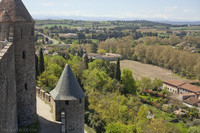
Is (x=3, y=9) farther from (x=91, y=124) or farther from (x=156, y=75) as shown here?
(x=156, y=75)

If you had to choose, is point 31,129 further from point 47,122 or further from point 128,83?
point 128,83

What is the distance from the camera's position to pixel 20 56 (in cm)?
1650

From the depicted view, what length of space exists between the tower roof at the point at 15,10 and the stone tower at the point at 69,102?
5.77 meters

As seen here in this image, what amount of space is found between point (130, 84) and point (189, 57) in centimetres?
4771

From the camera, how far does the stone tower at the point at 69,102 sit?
61.9ft

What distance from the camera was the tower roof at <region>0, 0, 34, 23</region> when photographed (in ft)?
51.8

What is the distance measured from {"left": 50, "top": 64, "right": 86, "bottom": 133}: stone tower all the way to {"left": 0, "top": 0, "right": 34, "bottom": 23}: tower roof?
18.9ft

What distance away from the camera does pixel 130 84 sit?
55.5 meters

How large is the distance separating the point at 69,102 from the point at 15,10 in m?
8.41

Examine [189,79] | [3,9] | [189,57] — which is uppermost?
[3,9]

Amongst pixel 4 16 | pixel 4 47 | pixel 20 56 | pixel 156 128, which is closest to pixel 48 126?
pixel 20 56

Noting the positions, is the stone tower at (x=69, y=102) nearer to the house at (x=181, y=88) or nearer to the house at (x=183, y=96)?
the house at (x=183, y=96)

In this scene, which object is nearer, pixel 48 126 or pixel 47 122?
pixel 48 126

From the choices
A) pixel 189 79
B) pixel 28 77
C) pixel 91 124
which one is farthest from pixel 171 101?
pixel 28 77
